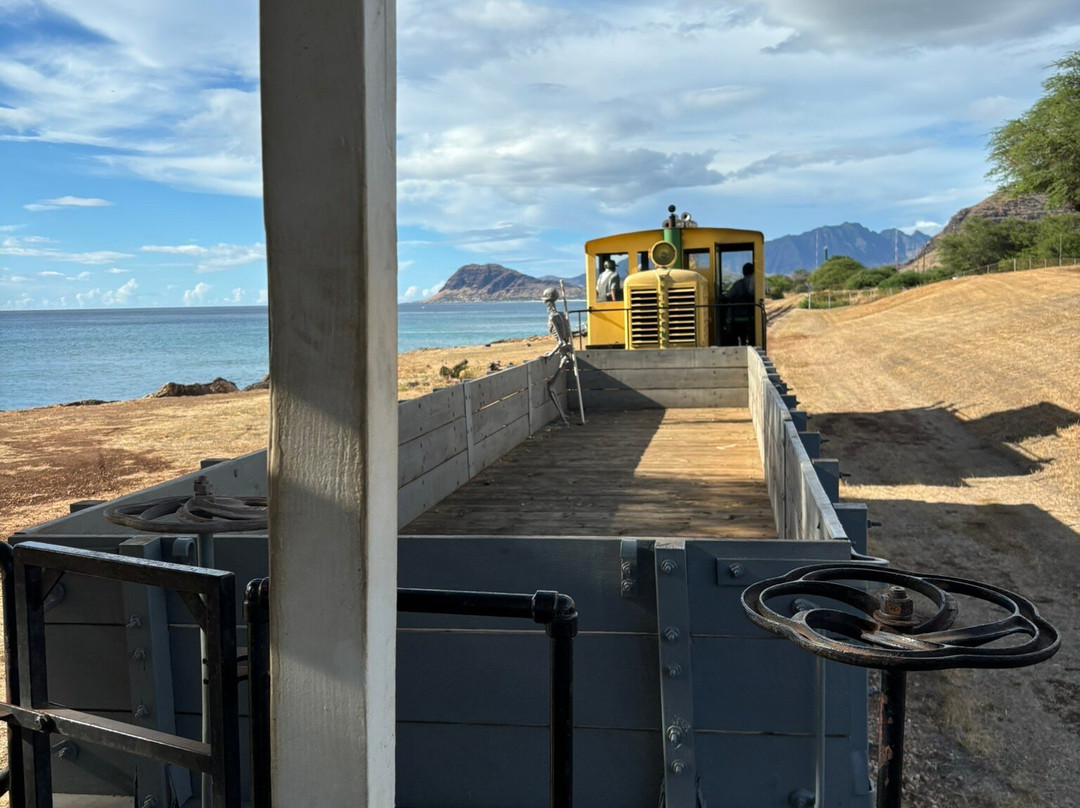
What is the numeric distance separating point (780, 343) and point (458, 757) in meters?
35.5

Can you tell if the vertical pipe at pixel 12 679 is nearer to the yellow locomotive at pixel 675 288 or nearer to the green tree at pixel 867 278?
the yellow locomotive at pixel 675 288

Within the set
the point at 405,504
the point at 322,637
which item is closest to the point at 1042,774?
the point at 405,504

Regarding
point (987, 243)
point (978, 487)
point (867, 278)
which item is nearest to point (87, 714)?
point (978, 487)

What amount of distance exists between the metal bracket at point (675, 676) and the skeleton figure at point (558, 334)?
8217 millimetres

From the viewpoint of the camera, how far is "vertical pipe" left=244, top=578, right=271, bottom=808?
2.05 metres

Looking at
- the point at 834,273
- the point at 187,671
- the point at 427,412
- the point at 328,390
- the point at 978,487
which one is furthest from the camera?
the point at 834,273

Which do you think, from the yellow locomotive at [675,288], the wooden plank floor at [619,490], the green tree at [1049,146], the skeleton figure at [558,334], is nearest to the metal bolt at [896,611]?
the wooden plank floor at [619,490]

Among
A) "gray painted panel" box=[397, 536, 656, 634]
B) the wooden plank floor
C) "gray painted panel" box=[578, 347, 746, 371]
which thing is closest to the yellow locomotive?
"gray painted panel" box=[578, 347, 746, 371]

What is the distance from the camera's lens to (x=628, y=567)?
305 cm

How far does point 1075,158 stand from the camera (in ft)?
168

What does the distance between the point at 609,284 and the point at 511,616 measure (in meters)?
13.8

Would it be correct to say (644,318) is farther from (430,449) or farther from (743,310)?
(430,449)

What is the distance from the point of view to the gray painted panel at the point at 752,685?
2.99 meters

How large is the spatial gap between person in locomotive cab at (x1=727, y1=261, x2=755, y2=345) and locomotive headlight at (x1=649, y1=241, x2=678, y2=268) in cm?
142
